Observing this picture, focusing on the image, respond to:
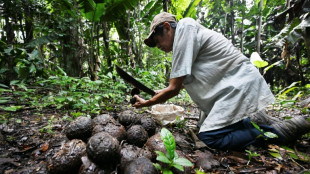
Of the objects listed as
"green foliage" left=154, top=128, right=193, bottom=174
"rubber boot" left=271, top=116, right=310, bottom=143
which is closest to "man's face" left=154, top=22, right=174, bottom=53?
"green foliage" left=154, top=128, right=193, bottom=174

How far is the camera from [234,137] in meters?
2.09

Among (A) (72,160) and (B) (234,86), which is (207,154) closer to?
(B) (234,86)

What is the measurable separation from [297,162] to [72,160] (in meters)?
2.18

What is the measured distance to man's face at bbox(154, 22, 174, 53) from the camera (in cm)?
234

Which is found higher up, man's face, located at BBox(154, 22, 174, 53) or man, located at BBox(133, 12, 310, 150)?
man's face, located at BBox(154, 22, 174, 53)

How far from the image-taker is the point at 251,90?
2232 millimetres

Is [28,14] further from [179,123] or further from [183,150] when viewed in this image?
[183,150]

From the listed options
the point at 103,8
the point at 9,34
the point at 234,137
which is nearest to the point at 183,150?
the point at 234,137

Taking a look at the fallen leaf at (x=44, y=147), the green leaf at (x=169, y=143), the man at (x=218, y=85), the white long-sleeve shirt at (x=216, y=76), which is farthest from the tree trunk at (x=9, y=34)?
the green leaf at (x=169, y=143)

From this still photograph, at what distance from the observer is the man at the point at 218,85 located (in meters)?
2.13

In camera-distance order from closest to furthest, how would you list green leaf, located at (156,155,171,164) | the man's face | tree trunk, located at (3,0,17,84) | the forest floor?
green leaf, located at (156,155,171,164) → the forest floor → the man's face → tree trunk, located at (3,0,17,84)

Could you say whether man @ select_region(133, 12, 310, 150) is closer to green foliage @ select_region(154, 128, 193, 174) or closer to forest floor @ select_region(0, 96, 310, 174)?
forest floor @ select_region(0, 96, 310, 174)

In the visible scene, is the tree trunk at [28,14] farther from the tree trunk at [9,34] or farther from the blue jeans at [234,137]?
the blue jeans at [234,137]

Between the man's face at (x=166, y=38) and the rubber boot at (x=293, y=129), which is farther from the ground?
the man's face at (x=166, y=38)
